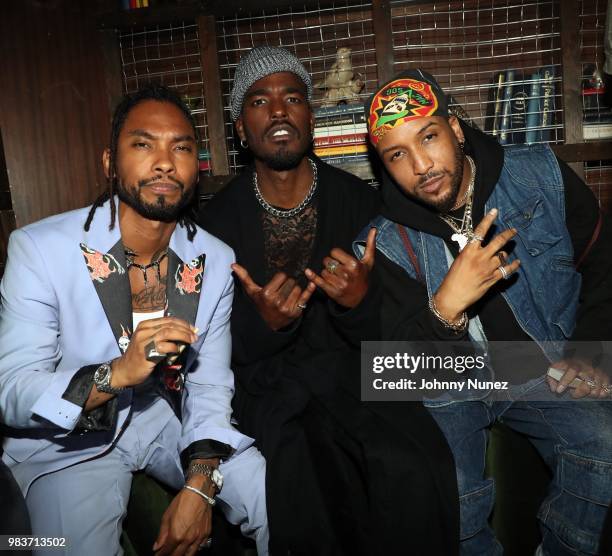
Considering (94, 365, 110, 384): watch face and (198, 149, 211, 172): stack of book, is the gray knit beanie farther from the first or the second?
(94, 365, 110, 384): watch face

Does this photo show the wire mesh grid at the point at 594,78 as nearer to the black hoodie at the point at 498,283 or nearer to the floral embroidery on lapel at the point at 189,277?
the black hoodie at the point at 498,283

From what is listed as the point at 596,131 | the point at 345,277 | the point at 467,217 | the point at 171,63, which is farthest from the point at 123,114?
the point at 596,131

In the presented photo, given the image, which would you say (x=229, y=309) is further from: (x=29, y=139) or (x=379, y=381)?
(x=29, y=139)

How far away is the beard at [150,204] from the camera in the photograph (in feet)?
5.75

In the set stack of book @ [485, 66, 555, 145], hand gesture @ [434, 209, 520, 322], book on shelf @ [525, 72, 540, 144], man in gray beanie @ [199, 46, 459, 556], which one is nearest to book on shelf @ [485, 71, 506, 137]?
stack of book @ [485, 66, 555, 145]

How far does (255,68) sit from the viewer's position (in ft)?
7.95

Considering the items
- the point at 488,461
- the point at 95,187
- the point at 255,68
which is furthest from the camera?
the point at 95,187

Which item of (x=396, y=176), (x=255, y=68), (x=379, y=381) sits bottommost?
(x=379, y=381)

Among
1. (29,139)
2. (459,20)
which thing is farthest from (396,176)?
(29,139)

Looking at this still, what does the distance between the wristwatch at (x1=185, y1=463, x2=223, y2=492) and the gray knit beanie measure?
164 cm

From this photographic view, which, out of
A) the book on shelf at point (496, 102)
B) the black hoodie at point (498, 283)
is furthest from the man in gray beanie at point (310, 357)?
the book on shelf at point (496, 102)

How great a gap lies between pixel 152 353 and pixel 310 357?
1.00 meters

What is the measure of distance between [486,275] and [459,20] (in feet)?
6.65

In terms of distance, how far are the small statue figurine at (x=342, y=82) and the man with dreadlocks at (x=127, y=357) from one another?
3.86ft
